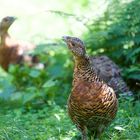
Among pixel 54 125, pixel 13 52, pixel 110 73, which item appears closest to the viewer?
pixel 54 125

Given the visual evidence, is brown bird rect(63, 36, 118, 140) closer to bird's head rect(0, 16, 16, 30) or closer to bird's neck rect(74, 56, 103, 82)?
bird's neck rect(74, 56, 103, 82)

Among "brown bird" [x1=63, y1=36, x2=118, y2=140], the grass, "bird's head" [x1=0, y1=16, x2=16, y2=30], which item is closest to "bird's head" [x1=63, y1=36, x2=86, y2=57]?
"brown bird" [x1=63, y1=36, x2=118, y2=140]

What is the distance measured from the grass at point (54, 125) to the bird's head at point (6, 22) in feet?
5.94

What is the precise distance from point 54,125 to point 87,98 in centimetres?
104

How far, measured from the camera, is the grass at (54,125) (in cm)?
570

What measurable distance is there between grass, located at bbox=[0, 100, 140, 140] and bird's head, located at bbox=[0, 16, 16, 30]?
1.81 metres

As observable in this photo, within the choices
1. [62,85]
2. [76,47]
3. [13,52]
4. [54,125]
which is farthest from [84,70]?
[13,52]

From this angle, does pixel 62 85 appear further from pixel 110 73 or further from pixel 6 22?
pixel 6 22

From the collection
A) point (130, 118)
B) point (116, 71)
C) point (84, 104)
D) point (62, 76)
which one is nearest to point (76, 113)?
point (84, 104)

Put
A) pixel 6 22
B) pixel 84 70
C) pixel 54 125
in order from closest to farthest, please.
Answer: pixel 84 70 < pixel 54 125 < pixel 6 22

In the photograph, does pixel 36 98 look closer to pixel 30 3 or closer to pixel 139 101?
pixel 139 101

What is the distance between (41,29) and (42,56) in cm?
226

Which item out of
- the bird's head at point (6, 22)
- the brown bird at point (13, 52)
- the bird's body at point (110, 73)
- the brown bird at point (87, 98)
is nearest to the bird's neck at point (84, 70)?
the brown bird at point (87, 98)

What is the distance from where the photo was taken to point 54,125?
6344 mm
